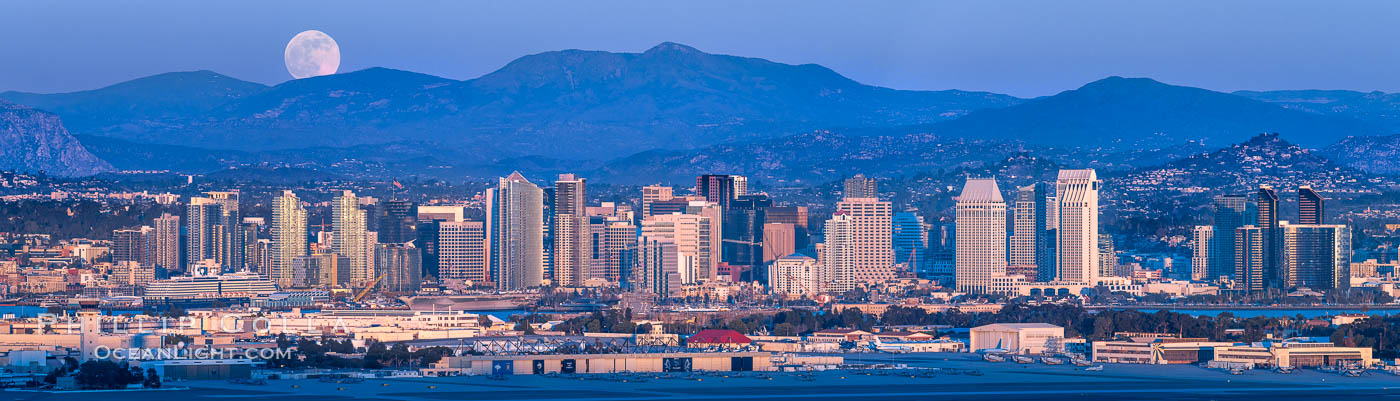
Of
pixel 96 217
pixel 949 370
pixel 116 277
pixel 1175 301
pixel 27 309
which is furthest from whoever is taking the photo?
pixel 96 217

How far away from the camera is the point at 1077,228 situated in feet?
496

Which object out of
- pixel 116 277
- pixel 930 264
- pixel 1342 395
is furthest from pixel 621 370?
pixel 930 264

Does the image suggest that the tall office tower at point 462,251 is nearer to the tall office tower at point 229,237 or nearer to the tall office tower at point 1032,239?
the tall office tower at point 229,237

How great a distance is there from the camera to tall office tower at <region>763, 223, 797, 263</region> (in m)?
158

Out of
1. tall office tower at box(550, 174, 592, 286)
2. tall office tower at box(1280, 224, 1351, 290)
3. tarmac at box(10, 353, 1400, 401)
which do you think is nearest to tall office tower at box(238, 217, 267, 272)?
tall office tower at box(550, 174, 592, 286)

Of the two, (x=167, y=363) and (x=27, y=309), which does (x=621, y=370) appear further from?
(x=27, y=309)

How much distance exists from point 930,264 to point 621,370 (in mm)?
90148

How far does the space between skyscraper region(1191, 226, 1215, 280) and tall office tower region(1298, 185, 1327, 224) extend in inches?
197

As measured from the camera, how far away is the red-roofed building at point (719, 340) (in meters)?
79.0

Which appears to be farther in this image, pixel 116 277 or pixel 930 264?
pixel 930 264

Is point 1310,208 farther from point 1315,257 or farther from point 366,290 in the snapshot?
point 366,290

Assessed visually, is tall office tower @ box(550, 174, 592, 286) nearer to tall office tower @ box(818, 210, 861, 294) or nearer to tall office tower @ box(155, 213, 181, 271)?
tall office tower @ box(818, 210, 861, 294)

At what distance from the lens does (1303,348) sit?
250ft

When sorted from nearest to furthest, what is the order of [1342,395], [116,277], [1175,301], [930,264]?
1. [1342,395]
2. [1175,301]
3. [116,277]
4. [930,264]
